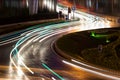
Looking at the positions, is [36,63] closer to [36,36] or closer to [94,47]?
[94,47]

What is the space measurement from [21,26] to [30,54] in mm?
13492

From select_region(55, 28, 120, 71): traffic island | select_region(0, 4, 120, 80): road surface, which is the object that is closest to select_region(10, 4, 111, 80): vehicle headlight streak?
select_region(0, 4, 120, 80): road surface

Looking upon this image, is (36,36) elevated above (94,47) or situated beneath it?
elevated above

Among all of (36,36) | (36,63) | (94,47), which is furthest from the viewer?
(36,36)

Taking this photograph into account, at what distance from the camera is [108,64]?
26156 mm

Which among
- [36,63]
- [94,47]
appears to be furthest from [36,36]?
[36,63]

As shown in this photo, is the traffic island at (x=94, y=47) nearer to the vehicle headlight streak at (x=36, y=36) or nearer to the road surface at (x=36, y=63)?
the road surface at (x=36, y=63)

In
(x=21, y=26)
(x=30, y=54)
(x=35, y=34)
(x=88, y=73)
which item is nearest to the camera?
(x=88, y=73)

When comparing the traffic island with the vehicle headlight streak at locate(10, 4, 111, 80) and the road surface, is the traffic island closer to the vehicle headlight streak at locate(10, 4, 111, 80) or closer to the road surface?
the road surface

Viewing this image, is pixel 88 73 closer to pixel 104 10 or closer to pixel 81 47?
pixel 81 47

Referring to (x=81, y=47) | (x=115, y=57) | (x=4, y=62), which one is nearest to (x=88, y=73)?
(x=4, y=62)

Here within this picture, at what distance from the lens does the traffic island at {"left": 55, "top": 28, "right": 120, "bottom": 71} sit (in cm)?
2639

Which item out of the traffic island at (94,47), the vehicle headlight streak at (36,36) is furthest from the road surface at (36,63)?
the traffic island at (94,47)

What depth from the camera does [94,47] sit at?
3172 centimetres
